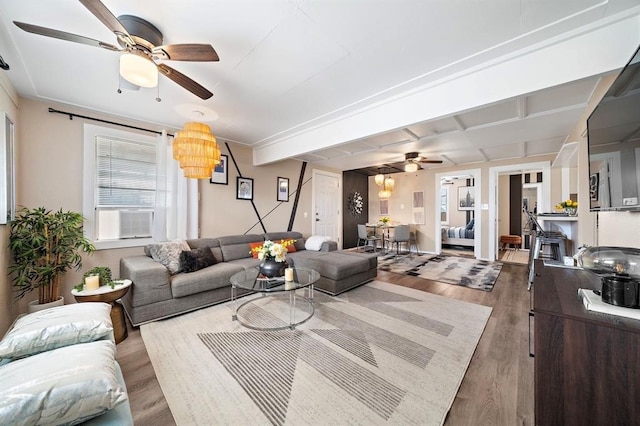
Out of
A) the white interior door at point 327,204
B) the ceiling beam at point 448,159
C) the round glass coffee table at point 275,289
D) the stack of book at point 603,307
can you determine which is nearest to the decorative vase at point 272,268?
the round glass coffee table at point 275,289

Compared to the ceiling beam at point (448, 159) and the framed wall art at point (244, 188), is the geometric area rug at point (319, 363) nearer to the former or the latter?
the framed wall art at point (244, 188)

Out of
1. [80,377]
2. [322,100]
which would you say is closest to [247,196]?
[322,100]

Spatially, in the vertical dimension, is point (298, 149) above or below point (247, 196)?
above

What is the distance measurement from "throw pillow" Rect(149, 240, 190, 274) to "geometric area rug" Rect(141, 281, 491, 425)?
62cm

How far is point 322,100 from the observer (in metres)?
2.86

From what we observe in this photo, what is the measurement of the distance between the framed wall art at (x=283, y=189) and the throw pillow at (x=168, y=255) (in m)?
2.48

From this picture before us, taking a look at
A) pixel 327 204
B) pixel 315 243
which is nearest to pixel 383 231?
pixel 327 204

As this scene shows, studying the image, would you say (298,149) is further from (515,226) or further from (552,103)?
(515,226)

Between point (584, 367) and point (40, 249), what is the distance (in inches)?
167

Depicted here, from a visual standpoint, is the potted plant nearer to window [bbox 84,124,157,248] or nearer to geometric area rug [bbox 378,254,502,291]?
window [bbox 84,124,157,248]

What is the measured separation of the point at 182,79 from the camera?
199cm

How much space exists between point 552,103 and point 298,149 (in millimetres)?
3273

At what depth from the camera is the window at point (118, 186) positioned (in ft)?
10.1

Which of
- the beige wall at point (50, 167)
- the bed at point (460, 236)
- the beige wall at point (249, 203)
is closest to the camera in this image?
the beige wall at point (50, 167)
